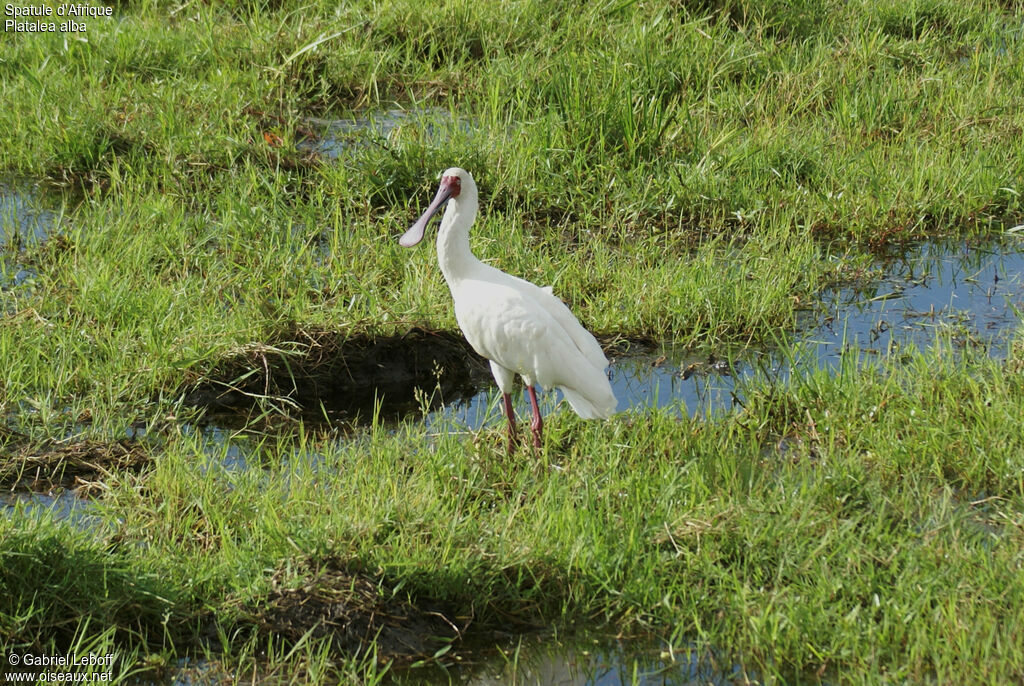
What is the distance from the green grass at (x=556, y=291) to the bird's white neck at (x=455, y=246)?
504 mm

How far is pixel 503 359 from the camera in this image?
4.32 meters

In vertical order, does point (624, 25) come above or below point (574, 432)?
above

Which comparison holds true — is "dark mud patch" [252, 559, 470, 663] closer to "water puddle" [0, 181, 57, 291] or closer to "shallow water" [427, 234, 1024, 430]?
"shallow water" [427, 234, 1024, 430]

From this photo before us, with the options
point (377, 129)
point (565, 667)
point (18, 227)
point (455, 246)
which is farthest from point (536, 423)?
point (18, 227)

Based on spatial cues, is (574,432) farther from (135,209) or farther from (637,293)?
(135,209)

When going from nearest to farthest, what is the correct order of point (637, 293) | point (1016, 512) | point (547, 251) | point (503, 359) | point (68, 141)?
point (1016, 512) < point (503, 359) < point (637, 293) < point (547, 251) < point (68, 141)

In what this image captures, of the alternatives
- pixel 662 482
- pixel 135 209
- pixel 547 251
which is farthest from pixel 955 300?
pixel 135 209

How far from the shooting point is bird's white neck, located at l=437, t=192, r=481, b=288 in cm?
447

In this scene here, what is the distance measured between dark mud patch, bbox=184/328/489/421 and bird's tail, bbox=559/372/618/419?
0.59m

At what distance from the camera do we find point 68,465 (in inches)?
164

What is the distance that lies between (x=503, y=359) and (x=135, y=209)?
228cm

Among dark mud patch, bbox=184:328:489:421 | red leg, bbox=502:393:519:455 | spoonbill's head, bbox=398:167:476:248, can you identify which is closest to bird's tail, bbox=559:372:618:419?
red leg, bbox=502:393:519:455

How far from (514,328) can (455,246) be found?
0.44m

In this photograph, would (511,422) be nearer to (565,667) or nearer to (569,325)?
(569,325)
